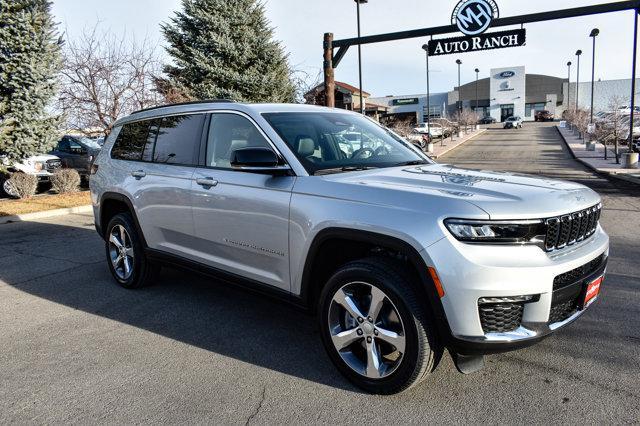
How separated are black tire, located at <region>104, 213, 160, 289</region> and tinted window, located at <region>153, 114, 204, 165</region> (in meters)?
0.78

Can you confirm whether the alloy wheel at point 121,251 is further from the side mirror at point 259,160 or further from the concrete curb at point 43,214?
the concrete curb at point 43,214

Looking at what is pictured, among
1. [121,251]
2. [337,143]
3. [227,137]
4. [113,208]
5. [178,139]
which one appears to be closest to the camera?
[337,143]

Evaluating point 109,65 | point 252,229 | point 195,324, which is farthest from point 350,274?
point 109,65

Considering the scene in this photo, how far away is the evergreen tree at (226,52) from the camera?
1950 cm

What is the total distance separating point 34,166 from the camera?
14.6m

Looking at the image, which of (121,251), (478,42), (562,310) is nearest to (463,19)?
(478,42)

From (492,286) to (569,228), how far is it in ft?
2.36

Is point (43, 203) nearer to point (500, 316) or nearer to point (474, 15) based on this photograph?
point (500, 316)

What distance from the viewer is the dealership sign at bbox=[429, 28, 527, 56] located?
1413 centimetres

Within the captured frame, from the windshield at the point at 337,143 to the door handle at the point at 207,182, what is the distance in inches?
25.8

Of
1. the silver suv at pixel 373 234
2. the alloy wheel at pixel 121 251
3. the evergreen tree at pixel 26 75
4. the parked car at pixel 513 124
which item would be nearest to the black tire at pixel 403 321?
the silver suv at pixel 373 234

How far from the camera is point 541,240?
8.84 feet

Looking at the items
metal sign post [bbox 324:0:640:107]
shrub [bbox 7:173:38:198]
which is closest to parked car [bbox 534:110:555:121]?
metal sign post [bbox 324:0:640:107]

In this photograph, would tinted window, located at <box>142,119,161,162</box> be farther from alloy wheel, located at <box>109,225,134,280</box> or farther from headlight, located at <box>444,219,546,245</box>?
headlight, located at <box>444,219,546,245</box>
